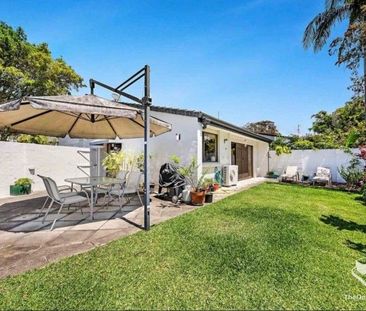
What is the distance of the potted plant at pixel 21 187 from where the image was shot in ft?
32.0

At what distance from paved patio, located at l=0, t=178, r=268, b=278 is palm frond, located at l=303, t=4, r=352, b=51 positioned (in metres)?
13.9

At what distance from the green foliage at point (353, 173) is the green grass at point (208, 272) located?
31.5 feet

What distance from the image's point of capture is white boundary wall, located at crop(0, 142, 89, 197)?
9.72 meters

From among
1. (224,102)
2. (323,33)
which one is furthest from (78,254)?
(224,102)

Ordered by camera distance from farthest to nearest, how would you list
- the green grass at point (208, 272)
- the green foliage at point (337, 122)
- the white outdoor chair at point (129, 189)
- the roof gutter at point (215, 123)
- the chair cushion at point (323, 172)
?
the green foliage at point (337, 122) → the chair cushion at point (323, 172) → the roof gutter at point (215, 123) → the white outdoor chair at point (129, 189) → the green grass at point (208, 272)

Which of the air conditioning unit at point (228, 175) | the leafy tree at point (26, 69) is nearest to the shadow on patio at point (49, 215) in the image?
the air conditioning unit at point (228, 175)

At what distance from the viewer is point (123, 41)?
10383 millimetres

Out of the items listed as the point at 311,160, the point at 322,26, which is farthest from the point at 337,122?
the point at 322,26

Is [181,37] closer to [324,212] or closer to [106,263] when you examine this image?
[324,212]

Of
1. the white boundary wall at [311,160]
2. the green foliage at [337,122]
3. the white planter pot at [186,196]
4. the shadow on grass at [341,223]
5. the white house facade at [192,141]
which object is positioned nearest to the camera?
the shadow on grass at [341,223]

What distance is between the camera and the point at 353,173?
14.1 metres

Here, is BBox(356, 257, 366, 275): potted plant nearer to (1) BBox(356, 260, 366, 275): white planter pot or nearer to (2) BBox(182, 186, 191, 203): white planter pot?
(1) BBox(356, 260, 366, 275): white planter pot

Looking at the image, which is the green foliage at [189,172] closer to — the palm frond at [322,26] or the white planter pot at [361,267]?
the white planter pot at [361,267]

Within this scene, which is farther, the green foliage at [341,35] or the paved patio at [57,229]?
the green foliage at [341,35]
